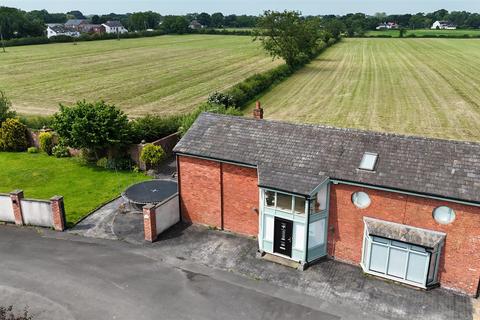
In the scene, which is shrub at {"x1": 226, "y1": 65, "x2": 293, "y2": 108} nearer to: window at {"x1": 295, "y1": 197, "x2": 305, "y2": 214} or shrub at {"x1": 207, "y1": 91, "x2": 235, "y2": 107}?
shrub at {"x1": 207, "y1": 91, "x2": 235, "y2": 107}

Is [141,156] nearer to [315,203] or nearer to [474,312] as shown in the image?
[315,203]

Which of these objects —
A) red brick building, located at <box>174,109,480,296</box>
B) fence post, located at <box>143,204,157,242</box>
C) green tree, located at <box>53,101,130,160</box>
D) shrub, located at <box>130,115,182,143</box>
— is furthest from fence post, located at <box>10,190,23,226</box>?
shrub, located at <box>130,115,182,143</box>

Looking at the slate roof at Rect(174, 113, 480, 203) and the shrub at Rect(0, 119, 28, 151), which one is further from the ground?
the slate roof at Rect(174, 113, 480, 203)

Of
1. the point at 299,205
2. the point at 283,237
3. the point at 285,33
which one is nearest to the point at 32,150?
the point at 283,237

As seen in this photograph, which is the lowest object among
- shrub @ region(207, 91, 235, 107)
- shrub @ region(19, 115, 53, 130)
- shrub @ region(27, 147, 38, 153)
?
shrub @ region(27, 147, 38, 153)

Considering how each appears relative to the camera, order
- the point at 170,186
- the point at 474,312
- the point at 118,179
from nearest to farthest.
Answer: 1. the point at 474,312
2. the point at 170,186
3. the point at 118,179

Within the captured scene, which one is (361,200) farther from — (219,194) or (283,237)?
(219,194)

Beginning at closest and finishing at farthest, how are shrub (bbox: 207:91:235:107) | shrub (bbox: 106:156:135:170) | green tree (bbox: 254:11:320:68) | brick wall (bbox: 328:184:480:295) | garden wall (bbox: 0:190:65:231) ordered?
brick wall (bbox: 328:184:480:295), garden wall (bbox: 0:190:65:231), shrub (bbox: 106:156:135:170), shrub (bbox: 207:91:235:107), green tree (bbox: 254:11:320:68)

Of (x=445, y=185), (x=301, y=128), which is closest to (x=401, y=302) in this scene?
(x=445, y=185)
